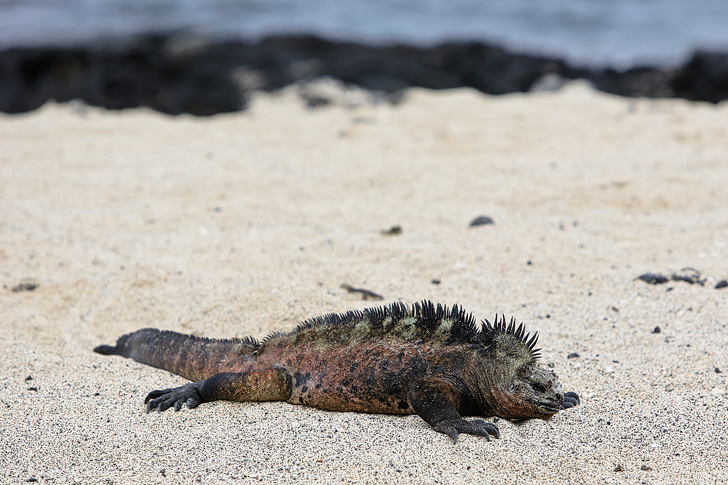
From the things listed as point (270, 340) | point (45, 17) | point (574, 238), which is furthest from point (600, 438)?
point (45, 17)

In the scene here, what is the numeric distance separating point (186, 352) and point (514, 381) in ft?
5.76

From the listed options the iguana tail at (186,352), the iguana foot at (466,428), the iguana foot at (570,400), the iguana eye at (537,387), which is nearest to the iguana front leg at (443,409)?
the iguana foot at (466,428)

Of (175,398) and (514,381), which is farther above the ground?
(514,381)

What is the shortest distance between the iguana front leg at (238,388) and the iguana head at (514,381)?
1.01 m

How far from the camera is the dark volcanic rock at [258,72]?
1218 centimetres

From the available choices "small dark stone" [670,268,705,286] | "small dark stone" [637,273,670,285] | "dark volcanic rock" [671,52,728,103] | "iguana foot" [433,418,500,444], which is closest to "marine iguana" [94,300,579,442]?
"iguana foot" [433,418,500,444]

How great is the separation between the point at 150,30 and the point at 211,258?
489 inches

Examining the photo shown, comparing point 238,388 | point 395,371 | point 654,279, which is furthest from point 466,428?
point 654,279

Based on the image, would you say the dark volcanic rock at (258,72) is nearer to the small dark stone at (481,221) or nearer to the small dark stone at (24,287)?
the small dark stone at (481,221)

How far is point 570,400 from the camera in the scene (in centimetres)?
343

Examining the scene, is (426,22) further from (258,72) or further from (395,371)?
(395,371)

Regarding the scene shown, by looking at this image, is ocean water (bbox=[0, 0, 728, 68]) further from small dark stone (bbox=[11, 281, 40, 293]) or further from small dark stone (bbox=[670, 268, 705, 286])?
small dark stone (bbox=[11, 281, 40, 293])

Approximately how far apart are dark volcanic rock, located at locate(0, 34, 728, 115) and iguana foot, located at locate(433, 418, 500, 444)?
9.12 metres

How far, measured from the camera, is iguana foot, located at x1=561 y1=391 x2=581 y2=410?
11.1ft
